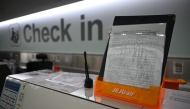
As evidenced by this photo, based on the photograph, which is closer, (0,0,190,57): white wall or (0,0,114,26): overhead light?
(0,0,190,57): white wall

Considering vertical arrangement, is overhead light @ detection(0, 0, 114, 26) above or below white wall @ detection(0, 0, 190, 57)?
above

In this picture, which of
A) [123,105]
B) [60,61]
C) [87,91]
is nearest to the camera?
[123,105]

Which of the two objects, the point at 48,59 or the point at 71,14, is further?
the point at 48,59

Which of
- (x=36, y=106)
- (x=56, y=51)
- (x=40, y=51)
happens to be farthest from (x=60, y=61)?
(x=36, y=106)

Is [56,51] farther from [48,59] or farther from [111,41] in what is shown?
[111,41]

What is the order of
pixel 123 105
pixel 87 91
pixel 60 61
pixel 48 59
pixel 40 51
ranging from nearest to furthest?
pixel 123 105 → pixel 87 91 → pixel 60 61 → pixel 48 59 → pixel 40 51

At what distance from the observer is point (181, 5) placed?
101 centimetres

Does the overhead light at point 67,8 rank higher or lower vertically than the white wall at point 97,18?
higher

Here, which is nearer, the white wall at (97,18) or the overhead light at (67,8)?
the white wall at (97,18)

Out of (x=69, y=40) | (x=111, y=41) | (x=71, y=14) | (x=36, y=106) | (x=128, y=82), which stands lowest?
(x=36, y=106)

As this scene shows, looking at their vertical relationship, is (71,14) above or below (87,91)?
above

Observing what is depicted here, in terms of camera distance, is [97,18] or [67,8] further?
[67,8]

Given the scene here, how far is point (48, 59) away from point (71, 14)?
0.87 meters

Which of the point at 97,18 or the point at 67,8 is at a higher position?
the point at 67,8
